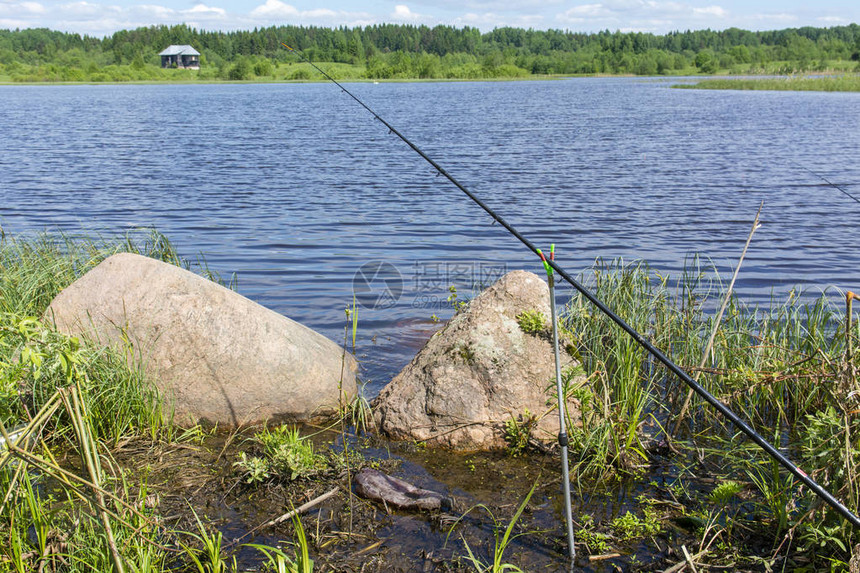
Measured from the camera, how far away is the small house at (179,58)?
12394cm

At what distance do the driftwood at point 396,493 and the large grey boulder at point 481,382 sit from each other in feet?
2.59

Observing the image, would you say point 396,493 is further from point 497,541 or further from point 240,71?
point 240,71

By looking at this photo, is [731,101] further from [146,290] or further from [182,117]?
→ [146,290]

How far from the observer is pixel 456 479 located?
4613 mm

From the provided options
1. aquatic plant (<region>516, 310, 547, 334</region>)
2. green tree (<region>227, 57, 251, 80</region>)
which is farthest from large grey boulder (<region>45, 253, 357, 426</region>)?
green tree (<region>227, 57, 251, 80</region>)

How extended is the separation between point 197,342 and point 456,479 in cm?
214

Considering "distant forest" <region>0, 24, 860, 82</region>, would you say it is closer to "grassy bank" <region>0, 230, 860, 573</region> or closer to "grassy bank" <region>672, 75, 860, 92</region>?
"grassy bank" <region>672, 75, 860, 92</region>

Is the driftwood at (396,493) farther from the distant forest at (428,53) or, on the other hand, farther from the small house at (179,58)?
the small house at (179,58)

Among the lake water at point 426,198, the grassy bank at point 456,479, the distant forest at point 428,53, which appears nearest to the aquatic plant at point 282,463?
the grassy bank at point 456,479

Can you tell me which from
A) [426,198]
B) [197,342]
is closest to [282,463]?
[197,342]

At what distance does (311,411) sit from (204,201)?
10.9 m

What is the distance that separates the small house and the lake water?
101 metres

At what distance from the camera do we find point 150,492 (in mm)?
4203

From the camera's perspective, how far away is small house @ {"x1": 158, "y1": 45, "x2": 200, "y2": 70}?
12394 cm
